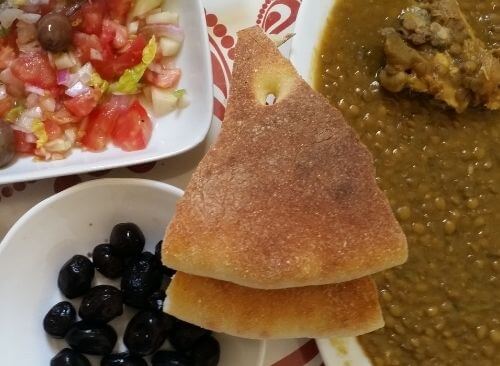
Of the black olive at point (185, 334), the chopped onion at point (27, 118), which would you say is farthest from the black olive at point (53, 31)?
the black olive at point (185, 334)

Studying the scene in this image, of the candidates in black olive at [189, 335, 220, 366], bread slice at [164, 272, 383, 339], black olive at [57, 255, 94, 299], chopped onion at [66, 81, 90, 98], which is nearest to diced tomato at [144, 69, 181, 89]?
chopped onion at [66, 81, 90, 98]

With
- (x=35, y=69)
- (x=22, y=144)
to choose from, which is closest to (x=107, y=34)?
(x=35, y=69)

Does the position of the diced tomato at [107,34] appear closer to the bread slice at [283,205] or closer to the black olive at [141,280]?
the bread slice at [283,205]

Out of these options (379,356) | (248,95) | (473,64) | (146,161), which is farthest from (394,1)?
(379,356)

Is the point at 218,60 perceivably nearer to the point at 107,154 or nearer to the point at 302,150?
the point at 107,154

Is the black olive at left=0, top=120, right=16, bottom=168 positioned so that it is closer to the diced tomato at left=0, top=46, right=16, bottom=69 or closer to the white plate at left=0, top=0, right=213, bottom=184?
the white plate at left=0, top=0, right=213, bottom=184
